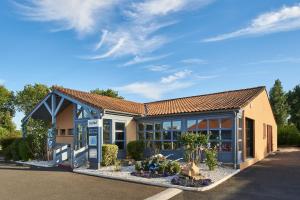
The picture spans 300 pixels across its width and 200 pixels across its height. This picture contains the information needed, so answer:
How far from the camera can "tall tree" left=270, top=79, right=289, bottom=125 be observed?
47.6m

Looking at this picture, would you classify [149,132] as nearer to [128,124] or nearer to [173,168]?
[128,124]

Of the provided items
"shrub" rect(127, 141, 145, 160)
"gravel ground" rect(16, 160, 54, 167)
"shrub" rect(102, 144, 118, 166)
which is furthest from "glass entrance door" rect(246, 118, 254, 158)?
"gravel ground" rect(16, 160, 54, 167)

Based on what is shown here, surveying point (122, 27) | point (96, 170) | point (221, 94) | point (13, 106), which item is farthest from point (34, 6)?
point (13, 106)

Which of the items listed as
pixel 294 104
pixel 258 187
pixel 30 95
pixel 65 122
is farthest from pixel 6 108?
pixel 258 187

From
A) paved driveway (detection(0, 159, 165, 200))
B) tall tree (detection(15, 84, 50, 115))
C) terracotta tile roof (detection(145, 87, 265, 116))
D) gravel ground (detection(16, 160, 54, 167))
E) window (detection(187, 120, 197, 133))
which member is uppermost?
tall tree (detection(15, 84, 50, 115))

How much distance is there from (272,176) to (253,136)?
6.02 m

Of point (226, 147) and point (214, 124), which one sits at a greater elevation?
point (214, 124)

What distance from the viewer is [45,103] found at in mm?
21250

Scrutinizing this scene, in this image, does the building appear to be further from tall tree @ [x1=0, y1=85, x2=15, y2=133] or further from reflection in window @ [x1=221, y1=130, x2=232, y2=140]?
tall tree @ [x1=0, y1=85, x2=15, y2=133]

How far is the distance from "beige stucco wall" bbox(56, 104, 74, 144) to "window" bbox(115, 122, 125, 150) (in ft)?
14.7

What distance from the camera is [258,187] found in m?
11.0

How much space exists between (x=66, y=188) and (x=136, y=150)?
799cm

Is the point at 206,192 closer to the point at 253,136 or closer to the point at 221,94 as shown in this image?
the point at 253,136

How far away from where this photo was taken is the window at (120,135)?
61.9ft
